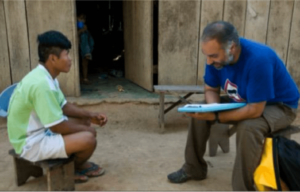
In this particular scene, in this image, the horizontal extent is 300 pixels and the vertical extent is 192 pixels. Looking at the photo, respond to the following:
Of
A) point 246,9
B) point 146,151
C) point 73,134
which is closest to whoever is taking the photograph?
point 73,134

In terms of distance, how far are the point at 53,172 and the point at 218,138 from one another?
1.80 metres

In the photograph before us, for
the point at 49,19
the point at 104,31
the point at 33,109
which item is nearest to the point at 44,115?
the point at 33,109

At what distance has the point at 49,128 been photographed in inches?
95.0

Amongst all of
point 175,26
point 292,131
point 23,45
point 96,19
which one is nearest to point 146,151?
point 292,131

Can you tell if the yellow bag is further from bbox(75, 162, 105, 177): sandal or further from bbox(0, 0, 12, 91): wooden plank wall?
bbox(0, 0, 12, 91): wooden plank wall

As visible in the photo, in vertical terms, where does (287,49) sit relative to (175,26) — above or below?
below

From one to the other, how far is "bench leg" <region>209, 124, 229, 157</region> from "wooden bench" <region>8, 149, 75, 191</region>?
5.02ft

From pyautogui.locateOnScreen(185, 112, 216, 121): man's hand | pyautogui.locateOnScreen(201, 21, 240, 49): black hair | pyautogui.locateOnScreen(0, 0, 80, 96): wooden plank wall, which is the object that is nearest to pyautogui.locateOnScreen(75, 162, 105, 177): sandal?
pyautogui.locateOnScreen(185, 112, 216, 121): man's hand

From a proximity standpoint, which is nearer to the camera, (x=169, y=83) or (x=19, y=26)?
(x=19, y=26)

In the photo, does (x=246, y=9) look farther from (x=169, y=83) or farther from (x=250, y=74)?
(x=250, y=74)

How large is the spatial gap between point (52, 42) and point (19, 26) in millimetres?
2270

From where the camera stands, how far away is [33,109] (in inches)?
93.0

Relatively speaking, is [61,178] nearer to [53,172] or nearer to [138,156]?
[53,172]

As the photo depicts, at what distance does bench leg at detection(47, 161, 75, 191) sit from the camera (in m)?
2.42
